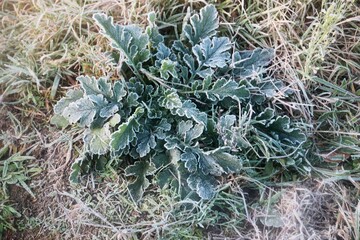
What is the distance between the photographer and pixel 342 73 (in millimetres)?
1701

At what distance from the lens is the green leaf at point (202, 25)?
1.63 metres

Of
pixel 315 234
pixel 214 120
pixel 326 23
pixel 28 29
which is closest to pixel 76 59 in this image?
pixel 28 29

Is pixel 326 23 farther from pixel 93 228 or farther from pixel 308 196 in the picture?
pixel 93 228

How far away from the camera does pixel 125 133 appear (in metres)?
1.49

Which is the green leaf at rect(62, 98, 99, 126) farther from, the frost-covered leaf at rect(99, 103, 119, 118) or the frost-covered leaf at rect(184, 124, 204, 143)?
the frost-covered leaf at rect(184, 124, 204, 143)

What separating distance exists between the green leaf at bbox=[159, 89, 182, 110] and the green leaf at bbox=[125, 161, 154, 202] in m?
0.20

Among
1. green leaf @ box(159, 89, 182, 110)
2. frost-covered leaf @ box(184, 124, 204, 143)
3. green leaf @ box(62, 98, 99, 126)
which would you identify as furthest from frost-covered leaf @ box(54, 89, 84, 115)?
frost-covered leaf @ box(184, 124, 204, 143)

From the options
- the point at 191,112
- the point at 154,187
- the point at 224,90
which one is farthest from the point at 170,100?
the point at 154,187

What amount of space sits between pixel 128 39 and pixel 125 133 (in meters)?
0.31

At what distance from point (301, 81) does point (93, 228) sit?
2.77ft

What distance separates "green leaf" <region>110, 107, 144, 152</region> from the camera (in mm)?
1466

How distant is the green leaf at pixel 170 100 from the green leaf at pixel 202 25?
0.22 meters

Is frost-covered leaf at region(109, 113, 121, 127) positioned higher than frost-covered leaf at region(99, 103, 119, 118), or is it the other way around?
frost-covered leaf at region(99, 103, 119, 118)

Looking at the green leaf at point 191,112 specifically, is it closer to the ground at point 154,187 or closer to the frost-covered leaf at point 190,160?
the frost-covered leaf at point 190,160
